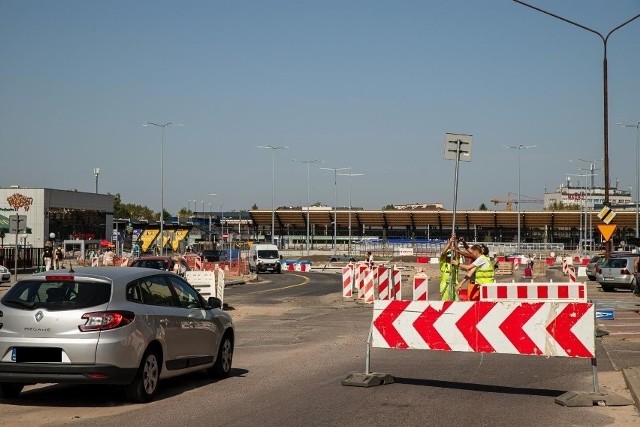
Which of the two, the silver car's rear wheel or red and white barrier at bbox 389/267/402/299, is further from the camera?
red and white barrier at bbox 389/267/402/299

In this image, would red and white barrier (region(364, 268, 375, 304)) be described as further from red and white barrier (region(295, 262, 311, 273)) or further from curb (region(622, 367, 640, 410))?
red and white barrier (region(295, 262, 311, 273))

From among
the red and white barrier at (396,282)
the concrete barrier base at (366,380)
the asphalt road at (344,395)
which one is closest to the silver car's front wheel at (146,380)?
the asphalt road at (344,395)

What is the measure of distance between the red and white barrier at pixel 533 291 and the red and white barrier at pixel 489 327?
4611mm

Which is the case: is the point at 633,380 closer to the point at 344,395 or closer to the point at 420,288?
the point at 344,395

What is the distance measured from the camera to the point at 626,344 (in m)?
18.3

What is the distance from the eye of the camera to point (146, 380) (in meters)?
10.9

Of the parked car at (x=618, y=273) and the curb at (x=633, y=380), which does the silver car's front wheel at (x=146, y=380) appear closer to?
the curb at (x=633, y=380)

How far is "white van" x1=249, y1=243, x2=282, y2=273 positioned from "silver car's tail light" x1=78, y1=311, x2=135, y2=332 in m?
55.5

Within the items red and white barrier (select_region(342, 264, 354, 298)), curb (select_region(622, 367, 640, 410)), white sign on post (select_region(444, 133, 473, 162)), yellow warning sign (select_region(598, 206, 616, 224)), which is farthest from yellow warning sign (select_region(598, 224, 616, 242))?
A: curb (select_region(622, 367, 640, 410))

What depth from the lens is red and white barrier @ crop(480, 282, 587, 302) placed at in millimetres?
16656

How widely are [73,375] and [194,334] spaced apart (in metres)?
2.13

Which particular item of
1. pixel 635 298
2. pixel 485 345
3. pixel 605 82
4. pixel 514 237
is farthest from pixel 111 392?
pixel 514 237

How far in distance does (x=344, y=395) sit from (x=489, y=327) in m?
1.87

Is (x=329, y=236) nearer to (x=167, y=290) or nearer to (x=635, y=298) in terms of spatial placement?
(x=635, y=298)
